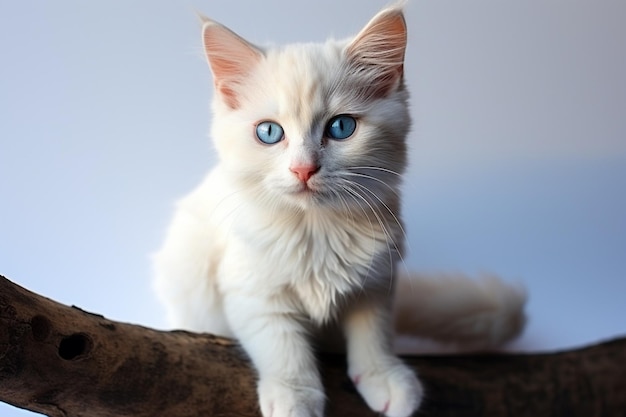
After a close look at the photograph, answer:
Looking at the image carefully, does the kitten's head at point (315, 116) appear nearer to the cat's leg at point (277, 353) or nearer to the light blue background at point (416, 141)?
the cat's leg at point (277, 353)

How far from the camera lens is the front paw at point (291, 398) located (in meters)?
1.18

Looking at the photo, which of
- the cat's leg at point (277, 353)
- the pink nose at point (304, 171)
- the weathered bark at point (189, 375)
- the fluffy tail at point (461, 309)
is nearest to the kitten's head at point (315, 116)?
the pink nose at point (304, 171)

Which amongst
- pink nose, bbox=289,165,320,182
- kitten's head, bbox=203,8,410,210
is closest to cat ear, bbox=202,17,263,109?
kitten's head, bbox=203,8,410,210

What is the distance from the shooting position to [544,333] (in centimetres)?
206

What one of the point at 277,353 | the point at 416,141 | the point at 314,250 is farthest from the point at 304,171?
the point at 416,141

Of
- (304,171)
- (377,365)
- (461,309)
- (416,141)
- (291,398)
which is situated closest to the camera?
(304,171)

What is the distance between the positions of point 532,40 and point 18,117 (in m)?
1.49

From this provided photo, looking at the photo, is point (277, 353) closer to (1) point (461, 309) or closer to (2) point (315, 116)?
(2) point (315, 116)

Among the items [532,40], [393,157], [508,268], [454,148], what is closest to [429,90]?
[454,148]

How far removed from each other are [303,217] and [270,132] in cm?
20

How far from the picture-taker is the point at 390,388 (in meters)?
1.27

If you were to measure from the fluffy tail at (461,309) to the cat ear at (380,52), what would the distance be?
24.7 inches

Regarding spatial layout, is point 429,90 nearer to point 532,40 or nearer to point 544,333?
point 532,40

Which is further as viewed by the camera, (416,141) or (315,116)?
(416,141)
